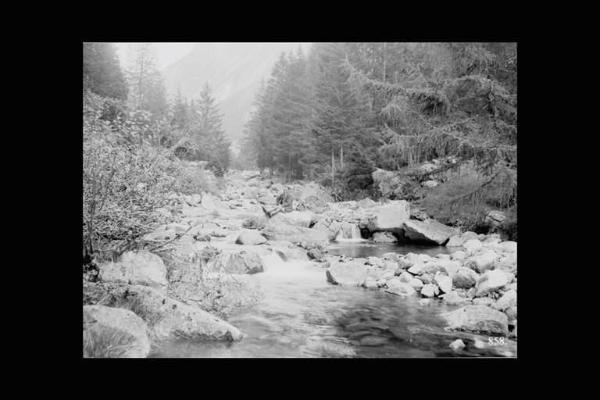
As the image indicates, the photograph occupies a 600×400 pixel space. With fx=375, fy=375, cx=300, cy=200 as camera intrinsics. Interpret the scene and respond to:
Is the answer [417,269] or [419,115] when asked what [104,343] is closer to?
[417,269]

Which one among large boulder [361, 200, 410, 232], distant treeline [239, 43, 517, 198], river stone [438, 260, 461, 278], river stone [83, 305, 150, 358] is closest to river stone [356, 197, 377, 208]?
large boulder [361, 200, 410, 232]

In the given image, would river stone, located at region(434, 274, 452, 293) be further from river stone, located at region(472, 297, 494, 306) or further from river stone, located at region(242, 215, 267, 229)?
river stone, located at region(242, 215, 267, 229)

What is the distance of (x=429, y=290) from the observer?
4980 mm

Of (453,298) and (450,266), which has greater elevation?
(450,266)

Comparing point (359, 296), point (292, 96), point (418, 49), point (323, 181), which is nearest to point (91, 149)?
point (359, 296)

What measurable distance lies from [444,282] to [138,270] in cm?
388

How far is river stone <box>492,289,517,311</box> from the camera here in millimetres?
4109

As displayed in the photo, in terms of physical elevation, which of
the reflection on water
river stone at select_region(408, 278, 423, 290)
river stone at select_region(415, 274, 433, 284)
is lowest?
river stone at select_region(408, 278, 423, 290)

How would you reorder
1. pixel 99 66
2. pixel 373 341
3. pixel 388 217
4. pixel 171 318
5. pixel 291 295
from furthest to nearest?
pixel 388 217 → pixel 99 66 → pixel 291 295 → pixel 373 341 → pixel 171 318

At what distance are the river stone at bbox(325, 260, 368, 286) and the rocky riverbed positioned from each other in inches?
0.7

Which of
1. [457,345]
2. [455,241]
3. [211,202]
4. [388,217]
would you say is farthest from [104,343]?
[388,217]

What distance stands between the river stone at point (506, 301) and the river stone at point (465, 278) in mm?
721

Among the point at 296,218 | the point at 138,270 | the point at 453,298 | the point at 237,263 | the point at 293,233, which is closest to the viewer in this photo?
the point at 138,270
